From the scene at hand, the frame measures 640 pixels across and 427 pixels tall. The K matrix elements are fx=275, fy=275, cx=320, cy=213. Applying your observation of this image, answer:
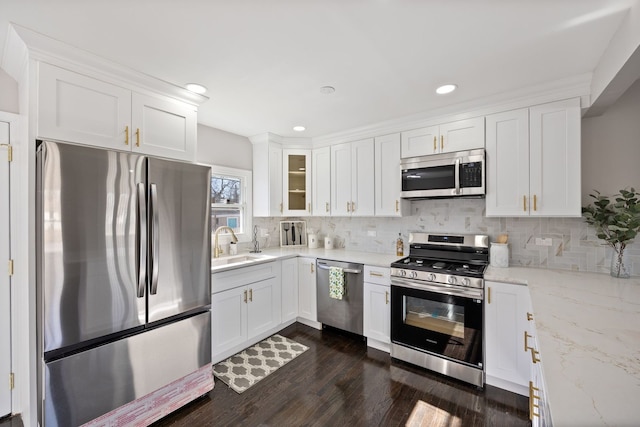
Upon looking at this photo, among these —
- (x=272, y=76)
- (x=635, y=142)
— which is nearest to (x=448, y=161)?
(x=635, y=142)

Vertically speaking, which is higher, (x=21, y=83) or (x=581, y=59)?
(x=581, y=59)

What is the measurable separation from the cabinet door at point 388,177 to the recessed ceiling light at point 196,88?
1908 mm

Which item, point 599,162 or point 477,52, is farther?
point 599,162

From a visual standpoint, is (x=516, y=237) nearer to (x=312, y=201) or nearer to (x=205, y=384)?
(x=312, y=201)

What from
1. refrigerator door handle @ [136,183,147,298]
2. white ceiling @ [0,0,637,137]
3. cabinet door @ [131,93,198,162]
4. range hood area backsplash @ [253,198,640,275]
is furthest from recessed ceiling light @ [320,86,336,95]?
range hood area backsplash @ [253,198,640,275]

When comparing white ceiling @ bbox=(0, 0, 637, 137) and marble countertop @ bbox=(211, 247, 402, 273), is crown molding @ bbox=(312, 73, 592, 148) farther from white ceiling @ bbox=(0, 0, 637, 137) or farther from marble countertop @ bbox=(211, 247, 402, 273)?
marble countertop @ bbox=(211, 247, 402, 273)

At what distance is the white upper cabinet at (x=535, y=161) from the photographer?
7.27ft

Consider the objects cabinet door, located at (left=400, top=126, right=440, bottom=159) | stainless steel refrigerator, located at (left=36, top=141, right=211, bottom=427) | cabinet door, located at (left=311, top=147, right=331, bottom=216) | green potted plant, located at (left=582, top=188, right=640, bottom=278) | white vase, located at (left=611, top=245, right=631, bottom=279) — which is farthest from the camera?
cabinet door, located at (left=311, top=147, right=331, bottom=216)

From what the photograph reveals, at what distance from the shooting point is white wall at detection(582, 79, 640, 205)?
7.36 ft

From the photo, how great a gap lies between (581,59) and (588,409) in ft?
7.29

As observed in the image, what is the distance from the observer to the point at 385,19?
1470mm

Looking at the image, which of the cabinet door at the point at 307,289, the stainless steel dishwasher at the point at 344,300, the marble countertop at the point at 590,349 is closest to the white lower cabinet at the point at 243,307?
the cabinet door at the point at 307,289

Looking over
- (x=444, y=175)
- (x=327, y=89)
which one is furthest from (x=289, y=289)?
(x=327, y=89)

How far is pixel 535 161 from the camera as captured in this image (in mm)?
2354
